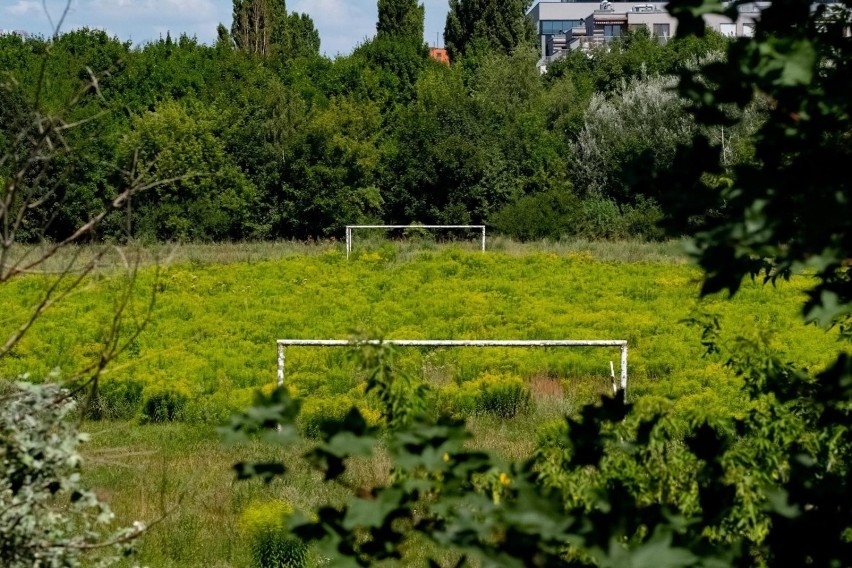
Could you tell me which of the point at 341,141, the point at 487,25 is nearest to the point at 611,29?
the point at 487,25

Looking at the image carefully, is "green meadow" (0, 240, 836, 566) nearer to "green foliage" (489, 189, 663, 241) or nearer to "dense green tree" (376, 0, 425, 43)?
"green foliage" (489, 189, 663, 241)

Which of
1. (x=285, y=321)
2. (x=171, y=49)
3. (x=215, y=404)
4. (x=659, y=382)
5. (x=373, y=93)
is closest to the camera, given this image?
(x=215, y=404)

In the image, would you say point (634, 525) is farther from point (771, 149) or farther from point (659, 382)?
point (659, 382)

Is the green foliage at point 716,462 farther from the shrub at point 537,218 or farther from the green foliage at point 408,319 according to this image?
the shrub at point 537,218

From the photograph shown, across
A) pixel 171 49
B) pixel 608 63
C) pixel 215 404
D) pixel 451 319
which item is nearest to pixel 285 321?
pixel 451 319

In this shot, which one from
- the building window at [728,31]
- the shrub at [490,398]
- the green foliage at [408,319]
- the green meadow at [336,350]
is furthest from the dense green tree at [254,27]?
the shrub at [490,398]

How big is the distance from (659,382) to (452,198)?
27894 millimetres

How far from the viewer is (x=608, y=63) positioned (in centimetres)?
5594

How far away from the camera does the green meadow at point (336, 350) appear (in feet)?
32.9

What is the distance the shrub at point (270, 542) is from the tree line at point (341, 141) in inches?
1138

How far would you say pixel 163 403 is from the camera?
44.5 ft

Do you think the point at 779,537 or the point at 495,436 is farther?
the point at 495,436

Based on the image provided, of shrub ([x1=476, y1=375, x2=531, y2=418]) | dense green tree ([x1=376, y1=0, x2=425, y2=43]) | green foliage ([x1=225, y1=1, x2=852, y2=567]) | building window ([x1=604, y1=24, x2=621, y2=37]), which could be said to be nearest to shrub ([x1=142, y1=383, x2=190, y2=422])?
shrub ([x1=476, y1=375, x2=531, y2=418])

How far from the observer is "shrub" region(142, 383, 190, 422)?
13492 mm
